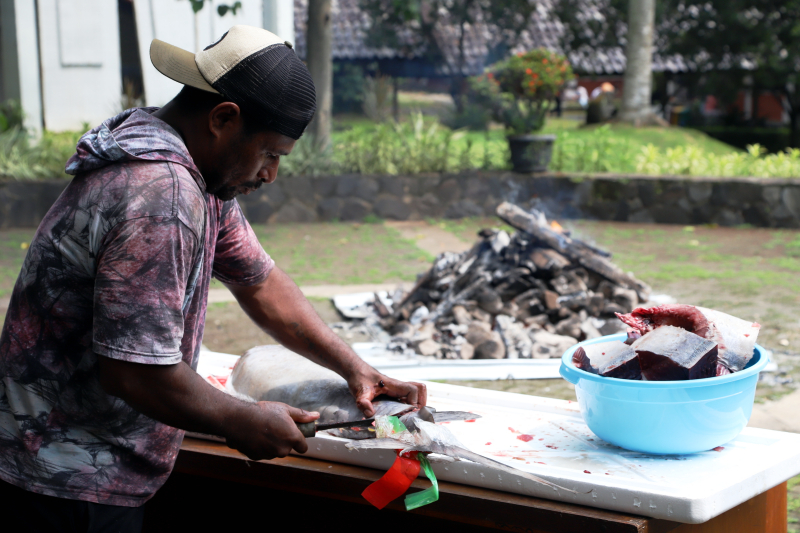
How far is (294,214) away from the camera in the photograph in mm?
10469

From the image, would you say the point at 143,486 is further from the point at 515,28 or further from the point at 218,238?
the point at 515,28

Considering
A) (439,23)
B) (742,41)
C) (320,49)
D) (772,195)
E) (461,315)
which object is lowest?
(461,315)

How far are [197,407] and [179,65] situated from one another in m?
0.74

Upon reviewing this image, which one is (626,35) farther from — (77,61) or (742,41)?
(77,61)

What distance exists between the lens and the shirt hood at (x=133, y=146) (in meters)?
1.56

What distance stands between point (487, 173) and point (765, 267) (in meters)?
4.27

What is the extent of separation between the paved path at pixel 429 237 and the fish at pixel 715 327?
21.4ft

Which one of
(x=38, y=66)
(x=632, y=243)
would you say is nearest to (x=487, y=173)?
(x=632, y=243)

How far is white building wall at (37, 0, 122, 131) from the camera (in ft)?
41.2

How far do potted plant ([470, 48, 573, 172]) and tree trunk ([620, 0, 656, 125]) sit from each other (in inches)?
178

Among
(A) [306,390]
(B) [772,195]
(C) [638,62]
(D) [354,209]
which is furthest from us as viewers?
(C) [638,62]

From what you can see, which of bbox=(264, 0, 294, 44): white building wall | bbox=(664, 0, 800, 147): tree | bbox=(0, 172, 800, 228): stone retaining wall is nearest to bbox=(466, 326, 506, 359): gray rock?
bbox=(0, 172, 800, 228): stone retaining wall

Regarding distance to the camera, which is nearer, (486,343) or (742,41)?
(486,343)

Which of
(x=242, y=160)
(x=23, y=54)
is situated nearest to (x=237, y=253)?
(x=242, y=160)
